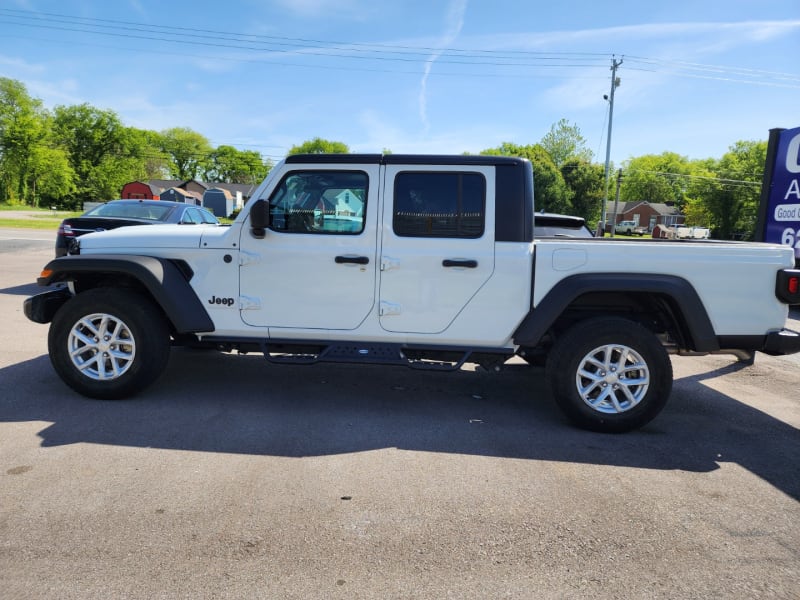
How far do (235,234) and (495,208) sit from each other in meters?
2.15

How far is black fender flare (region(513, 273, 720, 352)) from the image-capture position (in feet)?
13.1

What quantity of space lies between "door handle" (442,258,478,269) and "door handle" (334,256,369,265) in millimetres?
626

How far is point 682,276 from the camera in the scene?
13.3 feet

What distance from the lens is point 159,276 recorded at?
430cm

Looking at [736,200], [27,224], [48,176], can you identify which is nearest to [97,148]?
[48,176]

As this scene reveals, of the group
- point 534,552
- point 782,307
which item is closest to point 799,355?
point 782,307

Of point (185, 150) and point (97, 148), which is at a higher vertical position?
point (185, 150)

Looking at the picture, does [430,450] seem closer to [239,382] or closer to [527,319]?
[527,319]

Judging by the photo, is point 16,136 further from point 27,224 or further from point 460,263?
point 460,263

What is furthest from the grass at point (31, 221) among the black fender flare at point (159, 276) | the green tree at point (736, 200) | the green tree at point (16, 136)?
the green tree at point (736, 200)

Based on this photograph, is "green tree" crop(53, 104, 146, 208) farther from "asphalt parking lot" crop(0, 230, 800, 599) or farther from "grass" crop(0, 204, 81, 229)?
"asphalt parking lot" crop(0, 230, 800, 599)

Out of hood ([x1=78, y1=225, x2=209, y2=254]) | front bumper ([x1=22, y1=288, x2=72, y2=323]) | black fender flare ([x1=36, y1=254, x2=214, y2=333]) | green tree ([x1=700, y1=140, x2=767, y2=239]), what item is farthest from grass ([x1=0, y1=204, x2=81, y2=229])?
green tree ([x1=700, y1=140, x2=767, y2=239])

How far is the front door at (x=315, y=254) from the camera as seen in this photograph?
4305mm

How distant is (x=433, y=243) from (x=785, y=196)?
9.39m
